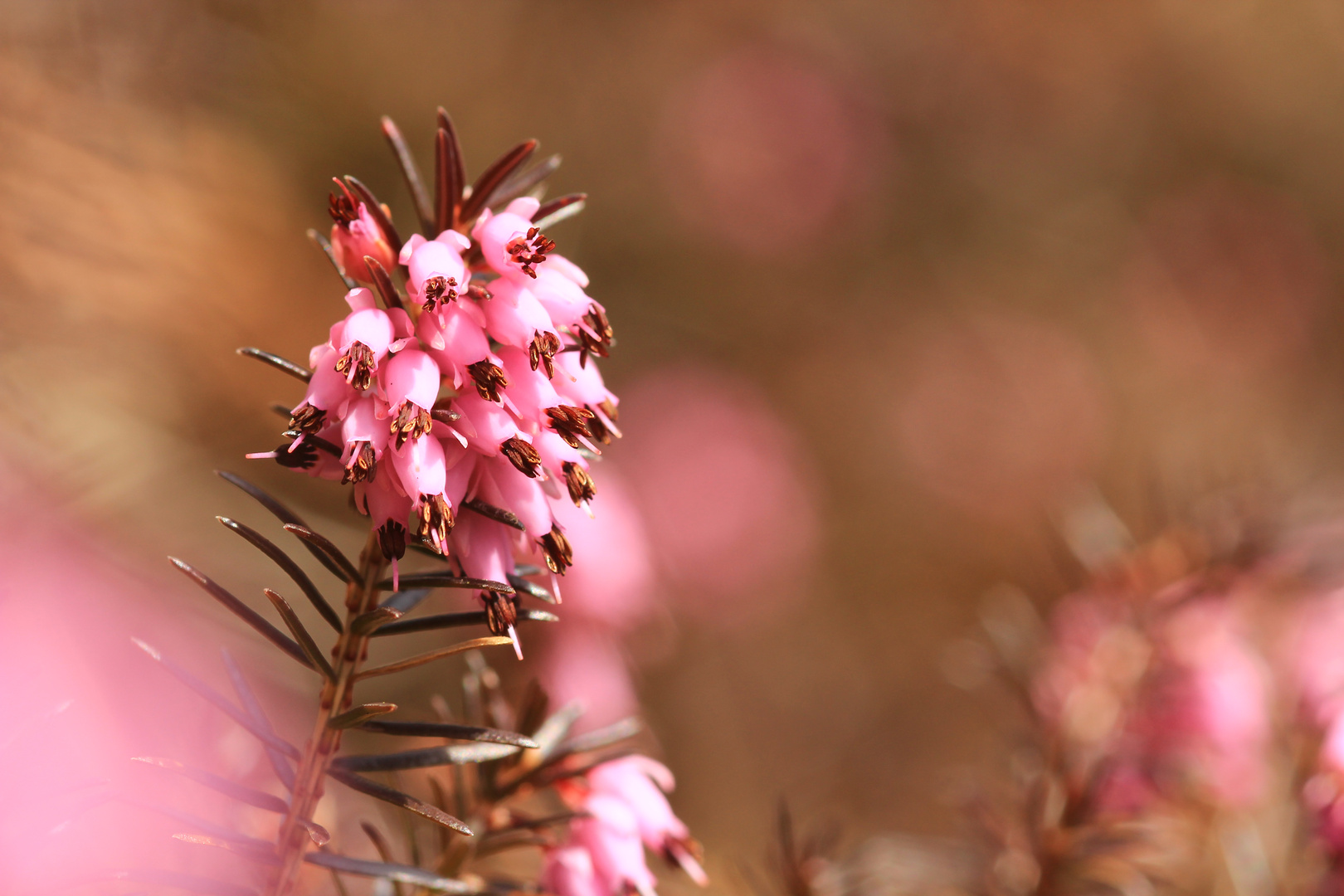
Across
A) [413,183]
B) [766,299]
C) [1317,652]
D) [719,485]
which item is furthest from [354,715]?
[766,299]

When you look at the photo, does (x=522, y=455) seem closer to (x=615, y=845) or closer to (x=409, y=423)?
(x=409, y=423)

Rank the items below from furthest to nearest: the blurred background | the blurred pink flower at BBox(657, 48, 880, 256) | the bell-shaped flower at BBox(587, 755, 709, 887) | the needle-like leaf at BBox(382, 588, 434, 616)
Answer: the blurred pink flower at BBox(657, 48, 880, 256)
the blurred background
the bell-shaped flower at BBox(587, 755, 709, 887)
the needle-like leaf at BBox(382, 588, 434, 616)

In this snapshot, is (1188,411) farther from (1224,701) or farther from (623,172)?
(1224,701)

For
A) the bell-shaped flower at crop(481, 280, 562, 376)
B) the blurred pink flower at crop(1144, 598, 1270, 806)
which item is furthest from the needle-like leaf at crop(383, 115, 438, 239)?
the blurred pink flower at crop(1144, 598, 1270, 806)

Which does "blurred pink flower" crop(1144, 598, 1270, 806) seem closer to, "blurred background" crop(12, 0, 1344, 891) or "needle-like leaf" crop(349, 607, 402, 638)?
"blurred background" crop(12, 0, 1344, 891)

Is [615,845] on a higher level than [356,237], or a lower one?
lower

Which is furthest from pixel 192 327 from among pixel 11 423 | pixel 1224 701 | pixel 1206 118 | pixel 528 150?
pixel 1206 118
